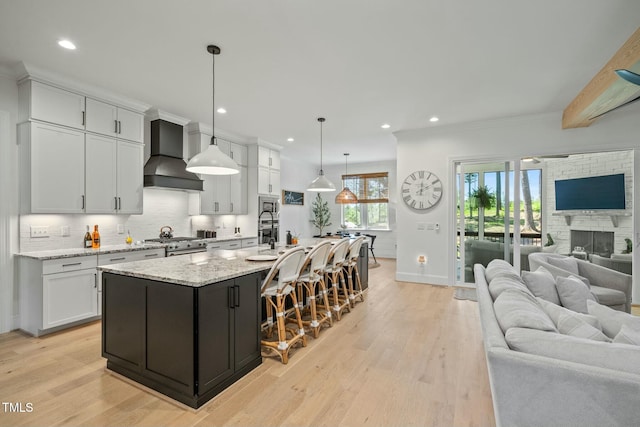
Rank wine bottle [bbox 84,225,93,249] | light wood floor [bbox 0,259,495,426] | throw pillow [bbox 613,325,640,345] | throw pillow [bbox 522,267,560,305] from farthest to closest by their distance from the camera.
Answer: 1. wine bottle [bbox 84,225,93,249]
2. throw pillow [bbox 522,267,560,305]
3. light wood floor [bbox 0,259,495,426]
4. throw pillow [bbox 613,325,640,345]

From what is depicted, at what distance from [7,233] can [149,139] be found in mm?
2068

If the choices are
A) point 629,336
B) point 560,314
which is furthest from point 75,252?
point 629,336

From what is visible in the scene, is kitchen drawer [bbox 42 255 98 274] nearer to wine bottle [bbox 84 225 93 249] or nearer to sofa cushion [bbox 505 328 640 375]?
wine bottle [bbox 84 225 93 249]

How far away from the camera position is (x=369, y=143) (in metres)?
6.51

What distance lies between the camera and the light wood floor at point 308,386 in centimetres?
190

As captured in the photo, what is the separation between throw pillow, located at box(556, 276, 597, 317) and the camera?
2.41m

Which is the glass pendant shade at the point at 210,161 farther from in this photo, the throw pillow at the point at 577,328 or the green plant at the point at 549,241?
the green plant at the point at 549,241

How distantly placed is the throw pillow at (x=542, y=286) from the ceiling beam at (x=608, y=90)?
1.90 meters

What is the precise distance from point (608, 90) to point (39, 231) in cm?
626

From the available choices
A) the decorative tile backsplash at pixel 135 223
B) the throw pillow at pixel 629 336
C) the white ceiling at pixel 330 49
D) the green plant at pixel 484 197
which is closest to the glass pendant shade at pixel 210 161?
the white ceiling at pixel 330 49

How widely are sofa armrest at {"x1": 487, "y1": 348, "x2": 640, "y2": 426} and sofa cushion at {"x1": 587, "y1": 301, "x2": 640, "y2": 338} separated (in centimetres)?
64

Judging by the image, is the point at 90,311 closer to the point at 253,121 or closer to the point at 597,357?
the point at 253,121

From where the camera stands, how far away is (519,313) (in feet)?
5.13

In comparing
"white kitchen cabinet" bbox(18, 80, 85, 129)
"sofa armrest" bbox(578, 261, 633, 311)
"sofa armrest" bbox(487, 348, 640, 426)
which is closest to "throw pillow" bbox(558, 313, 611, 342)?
"sofa armrest" bbox(487, 348, 640, 426)
